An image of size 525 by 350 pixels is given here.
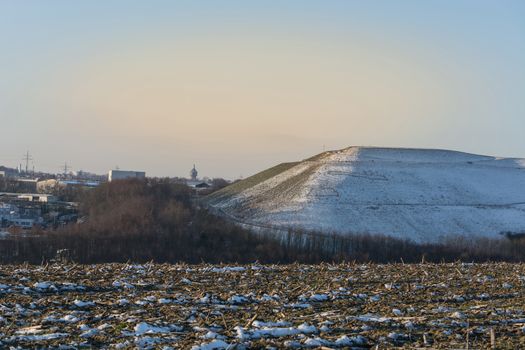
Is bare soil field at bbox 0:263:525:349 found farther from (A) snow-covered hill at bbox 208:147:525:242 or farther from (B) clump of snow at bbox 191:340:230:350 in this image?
(A) snow-covered hill at bbox 208:147:525:242

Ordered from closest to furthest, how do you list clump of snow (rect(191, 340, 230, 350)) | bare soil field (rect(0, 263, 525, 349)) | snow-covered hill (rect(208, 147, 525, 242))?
clump of snow (rect(191, 340, 230, 350)), bare soil field (rect(0, 263, 525, 349)), snow-covered hill (rect(208, 147, 525, 242))

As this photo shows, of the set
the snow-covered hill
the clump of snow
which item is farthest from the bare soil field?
the snow-covered hill

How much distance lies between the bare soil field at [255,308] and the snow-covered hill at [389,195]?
159 feet

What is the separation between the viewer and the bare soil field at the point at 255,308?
29.0 feet

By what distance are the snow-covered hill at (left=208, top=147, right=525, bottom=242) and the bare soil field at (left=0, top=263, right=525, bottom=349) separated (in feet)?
159

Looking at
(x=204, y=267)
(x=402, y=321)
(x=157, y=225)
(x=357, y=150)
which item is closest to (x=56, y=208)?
(x=157, y=225)

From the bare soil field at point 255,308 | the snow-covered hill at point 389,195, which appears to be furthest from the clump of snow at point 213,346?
the snow-covered hill at point 389,195

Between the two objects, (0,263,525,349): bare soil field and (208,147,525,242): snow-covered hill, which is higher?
(208,147,525,242): snow-covered hill

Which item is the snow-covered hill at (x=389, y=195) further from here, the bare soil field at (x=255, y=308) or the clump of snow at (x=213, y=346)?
the clump of snow at (x=213, y=346)

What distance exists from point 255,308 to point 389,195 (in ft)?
225

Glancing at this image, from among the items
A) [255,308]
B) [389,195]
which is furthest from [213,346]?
[389,195]

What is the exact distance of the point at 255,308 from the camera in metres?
11.4

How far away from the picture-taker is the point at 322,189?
79250mm

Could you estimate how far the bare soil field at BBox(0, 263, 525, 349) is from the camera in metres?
8.84
